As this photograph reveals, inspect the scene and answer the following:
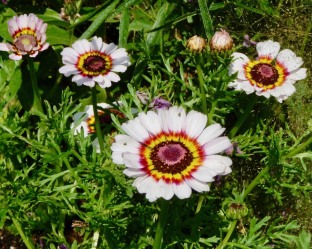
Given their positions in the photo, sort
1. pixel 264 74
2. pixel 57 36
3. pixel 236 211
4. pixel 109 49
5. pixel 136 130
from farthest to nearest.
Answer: pixel 57 36 → pixel 109 49 → pixel 264 74 → pixel 236 211 → pixel 136 130

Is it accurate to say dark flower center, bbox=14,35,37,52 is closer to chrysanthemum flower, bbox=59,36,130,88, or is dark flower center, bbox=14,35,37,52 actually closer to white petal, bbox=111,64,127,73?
chrysanthemum flower, bbox=59,36,130,88

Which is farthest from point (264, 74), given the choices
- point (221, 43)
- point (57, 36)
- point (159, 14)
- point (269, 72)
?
point (57, 36)

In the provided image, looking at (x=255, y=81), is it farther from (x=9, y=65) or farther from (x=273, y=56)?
(x=9, y=65)

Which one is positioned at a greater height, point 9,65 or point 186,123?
point 9,65

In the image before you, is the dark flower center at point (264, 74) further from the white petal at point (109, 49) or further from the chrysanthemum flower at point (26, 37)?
the chrysanthemum flower at point (26, 37)

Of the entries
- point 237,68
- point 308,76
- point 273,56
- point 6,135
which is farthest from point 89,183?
point 308,76

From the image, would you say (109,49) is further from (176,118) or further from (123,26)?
(176,118)

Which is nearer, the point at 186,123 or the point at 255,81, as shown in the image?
the point at 186,123
